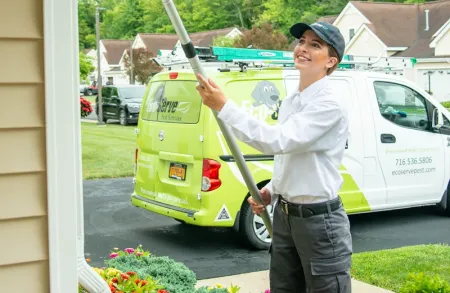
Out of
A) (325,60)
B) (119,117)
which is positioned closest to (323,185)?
(325,60)

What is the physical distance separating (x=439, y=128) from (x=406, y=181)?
2.72 feet

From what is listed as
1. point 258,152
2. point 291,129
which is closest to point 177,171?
point 258,152

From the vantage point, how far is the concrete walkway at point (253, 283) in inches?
214

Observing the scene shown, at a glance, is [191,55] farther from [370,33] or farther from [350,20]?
[350,20]

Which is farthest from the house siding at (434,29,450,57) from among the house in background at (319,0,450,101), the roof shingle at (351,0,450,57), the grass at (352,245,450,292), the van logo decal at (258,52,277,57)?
the grass at (352,245,450,292)

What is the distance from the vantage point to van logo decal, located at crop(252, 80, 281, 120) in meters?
6.93

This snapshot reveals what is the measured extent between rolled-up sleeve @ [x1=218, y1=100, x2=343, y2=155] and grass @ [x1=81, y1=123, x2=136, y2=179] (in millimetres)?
9878

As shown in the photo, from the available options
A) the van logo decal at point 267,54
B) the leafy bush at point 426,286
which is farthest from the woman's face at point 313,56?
the van logo decal at point 267,54

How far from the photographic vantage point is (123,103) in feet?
89.8

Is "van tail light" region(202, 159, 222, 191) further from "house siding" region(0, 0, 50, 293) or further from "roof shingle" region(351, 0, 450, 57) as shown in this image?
"roof shingle" region(351, 0, 450, 57)

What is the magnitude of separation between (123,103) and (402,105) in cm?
2047

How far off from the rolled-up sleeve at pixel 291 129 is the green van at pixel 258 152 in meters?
3.51

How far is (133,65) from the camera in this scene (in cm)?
5319

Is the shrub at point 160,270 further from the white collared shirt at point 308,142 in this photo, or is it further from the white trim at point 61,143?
the white trim at point 61,143
